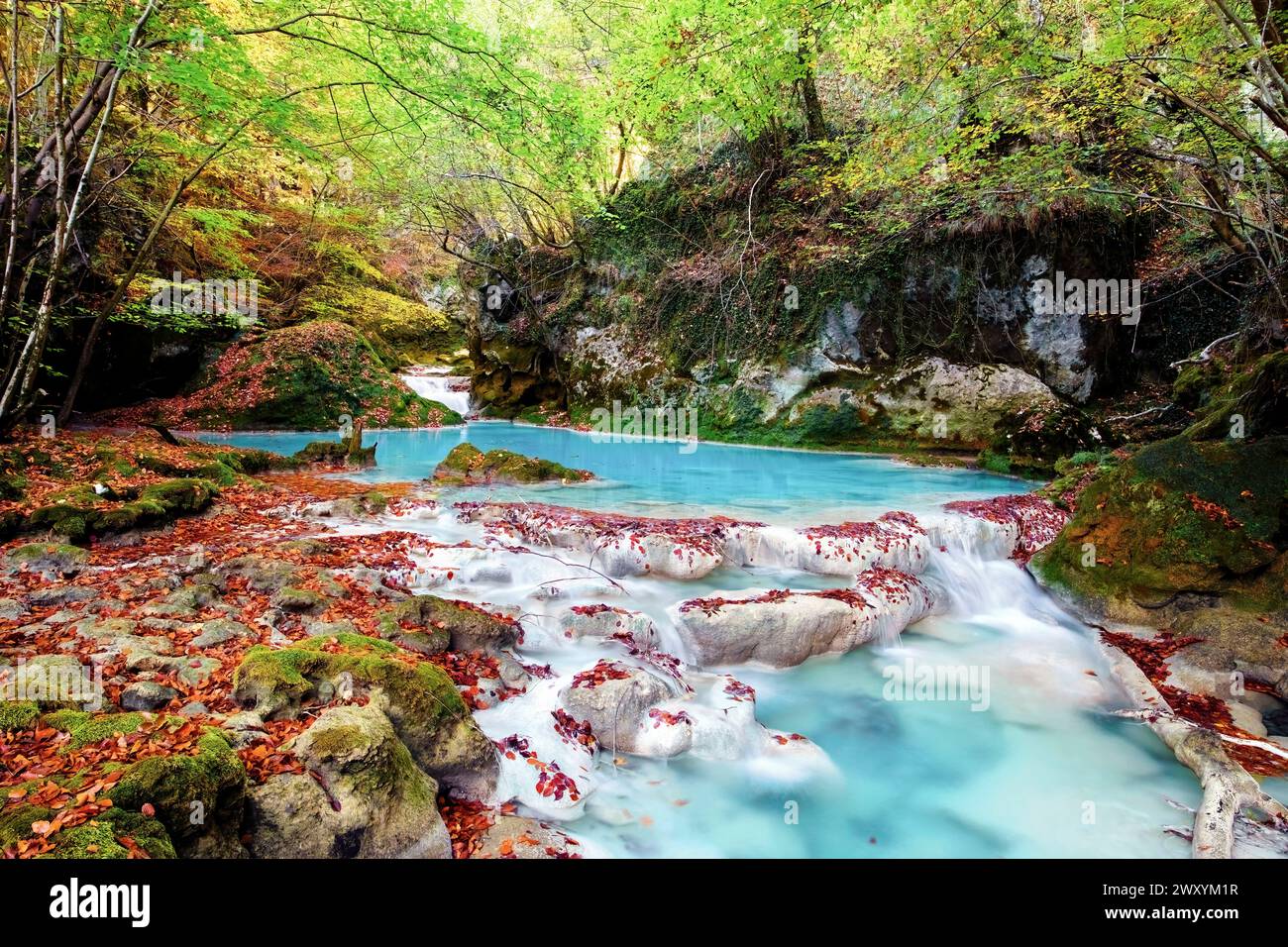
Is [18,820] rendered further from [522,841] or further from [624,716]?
[624,716]

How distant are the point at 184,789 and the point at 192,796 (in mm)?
43

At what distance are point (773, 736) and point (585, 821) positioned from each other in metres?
1.53

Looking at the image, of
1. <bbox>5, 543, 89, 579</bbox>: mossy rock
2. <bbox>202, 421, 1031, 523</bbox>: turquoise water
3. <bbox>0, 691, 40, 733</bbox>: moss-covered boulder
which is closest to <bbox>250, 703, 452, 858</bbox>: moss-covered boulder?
<bbox>0, 691, 40, 733</bbox>: moss-covered boulder

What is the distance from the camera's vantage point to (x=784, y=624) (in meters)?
5.16

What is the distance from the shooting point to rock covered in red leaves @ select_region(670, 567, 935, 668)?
5074 mm

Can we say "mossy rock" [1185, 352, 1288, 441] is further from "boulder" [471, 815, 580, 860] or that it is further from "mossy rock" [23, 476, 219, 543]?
"mossy rock" [23, 476, 219, 543]

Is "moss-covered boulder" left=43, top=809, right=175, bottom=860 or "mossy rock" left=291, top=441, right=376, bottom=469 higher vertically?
"mossy rock" left=291, top=441, right=376, bottom=469

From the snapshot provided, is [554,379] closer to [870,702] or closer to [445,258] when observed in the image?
[445,258]

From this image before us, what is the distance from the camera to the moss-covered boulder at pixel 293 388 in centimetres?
1580

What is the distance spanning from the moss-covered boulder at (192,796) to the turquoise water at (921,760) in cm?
155

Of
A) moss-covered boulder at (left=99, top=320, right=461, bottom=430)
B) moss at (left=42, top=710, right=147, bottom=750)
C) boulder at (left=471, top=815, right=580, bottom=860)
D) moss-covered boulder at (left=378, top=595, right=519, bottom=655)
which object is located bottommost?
boulder at (left=471, top=815, right=580, bottom=860)

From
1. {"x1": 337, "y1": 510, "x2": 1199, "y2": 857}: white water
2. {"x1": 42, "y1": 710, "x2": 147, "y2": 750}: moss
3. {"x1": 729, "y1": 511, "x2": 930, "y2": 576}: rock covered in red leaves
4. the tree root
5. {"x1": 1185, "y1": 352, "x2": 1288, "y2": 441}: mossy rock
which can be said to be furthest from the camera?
{"x1": 729, "y1": 511, "x2": 930, "y2": 576}: rock covered in red leaves

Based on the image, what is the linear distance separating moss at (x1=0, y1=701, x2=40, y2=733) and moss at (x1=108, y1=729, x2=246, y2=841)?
28.9 inches

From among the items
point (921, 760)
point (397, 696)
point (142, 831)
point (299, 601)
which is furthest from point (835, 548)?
point (142, 831)
